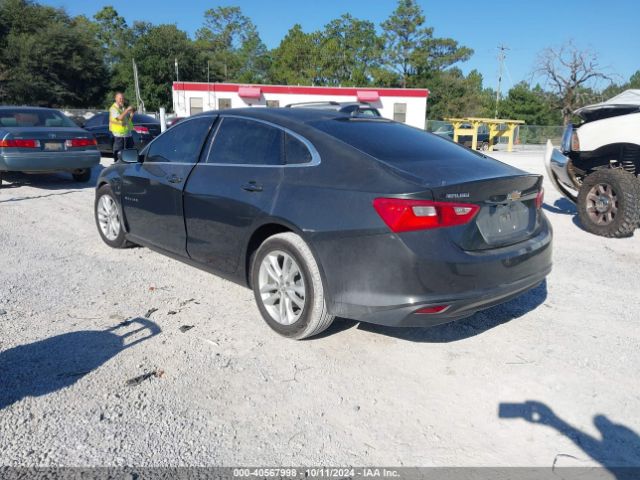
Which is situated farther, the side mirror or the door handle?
the side mirror

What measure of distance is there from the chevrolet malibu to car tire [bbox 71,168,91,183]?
6865 mm

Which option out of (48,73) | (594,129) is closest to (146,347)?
(594,129)

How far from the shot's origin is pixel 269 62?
72.8 m

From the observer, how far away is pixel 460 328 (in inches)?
151

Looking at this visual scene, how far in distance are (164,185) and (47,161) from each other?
571cm

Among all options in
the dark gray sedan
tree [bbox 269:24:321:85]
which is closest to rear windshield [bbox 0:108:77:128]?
the dark gray sedan

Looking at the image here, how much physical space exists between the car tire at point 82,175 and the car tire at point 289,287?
8.11 m

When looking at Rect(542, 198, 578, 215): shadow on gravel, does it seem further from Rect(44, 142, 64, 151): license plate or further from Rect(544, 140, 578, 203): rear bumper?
Rect(44, 142, 64, 151): license plate

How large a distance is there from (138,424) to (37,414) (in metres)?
0.55

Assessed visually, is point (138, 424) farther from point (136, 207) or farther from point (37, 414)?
point (136, 207)

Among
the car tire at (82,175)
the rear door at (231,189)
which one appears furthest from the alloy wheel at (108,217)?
the car tire at (82,175)

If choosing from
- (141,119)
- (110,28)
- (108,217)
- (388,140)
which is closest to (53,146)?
(108,217)

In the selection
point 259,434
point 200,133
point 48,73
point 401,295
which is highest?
point 48,73

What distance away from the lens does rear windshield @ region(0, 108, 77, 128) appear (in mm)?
9297
